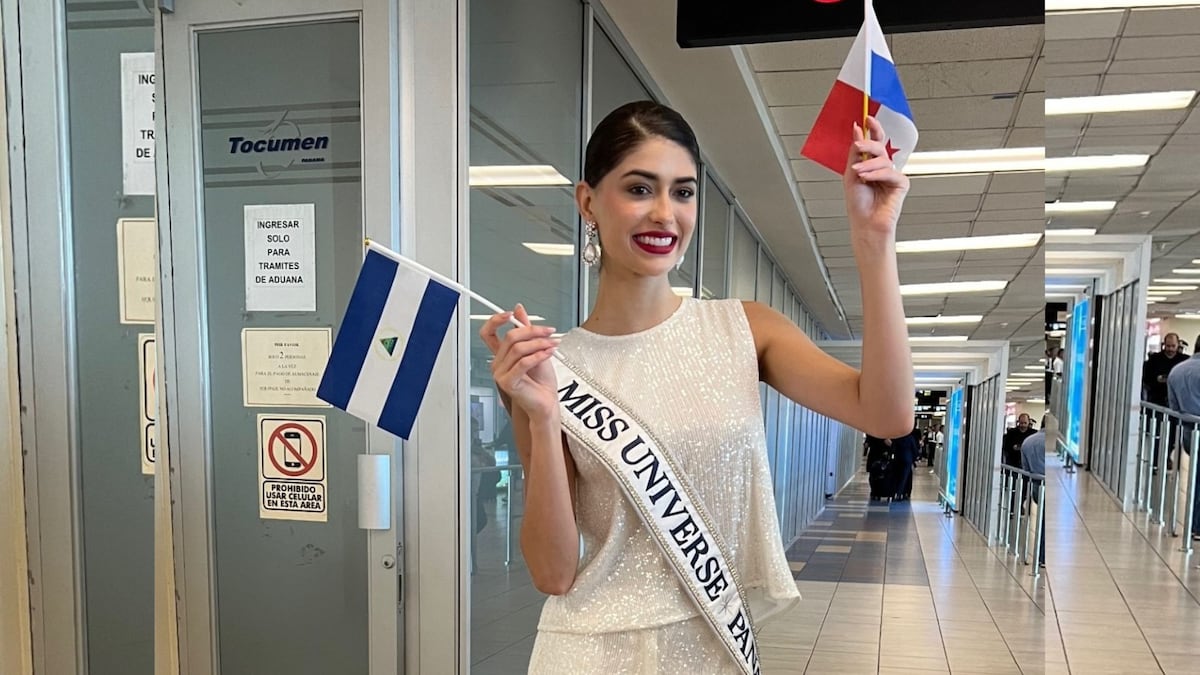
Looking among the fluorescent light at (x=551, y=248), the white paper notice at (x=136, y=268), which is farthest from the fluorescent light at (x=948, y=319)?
the white paper notice at (x=136, y=268)

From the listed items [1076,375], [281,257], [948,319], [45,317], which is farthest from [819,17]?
[45,317]

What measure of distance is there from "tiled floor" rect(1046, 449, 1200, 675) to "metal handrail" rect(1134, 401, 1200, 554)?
5cm

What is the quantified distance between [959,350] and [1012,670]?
11.0 ft

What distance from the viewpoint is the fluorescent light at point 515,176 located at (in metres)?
2.48

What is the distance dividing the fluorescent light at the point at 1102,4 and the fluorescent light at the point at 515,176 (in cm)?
159

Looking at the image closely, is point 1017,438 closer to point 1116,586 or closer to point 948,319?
point 948,319

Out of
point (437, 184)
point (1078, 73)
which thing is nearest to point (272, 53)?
point (437, 184)

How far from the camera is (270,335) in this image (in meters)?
2.29

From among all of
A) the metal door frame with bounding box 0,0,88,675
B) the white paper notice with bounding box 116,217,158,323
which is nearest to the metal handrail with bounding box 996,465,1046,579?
the white paper notice with bounding box 116,217,158,323

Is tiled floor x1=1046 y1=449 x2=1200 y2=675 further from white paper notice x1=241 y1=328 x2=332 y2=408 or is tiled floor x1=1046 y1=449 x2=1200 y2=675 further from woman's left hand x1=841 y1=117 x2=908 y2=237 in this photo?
white paper notice x1=241 y1=328 x2=332 y2=408

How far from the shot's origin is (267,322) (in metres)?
2.30

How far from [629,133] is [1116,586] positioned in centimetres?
271

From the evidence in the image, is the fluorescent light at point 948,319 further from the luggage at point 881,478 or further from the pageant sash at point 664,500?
the luggage at point 881,478

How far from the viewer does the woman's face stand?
1089 millimetres
